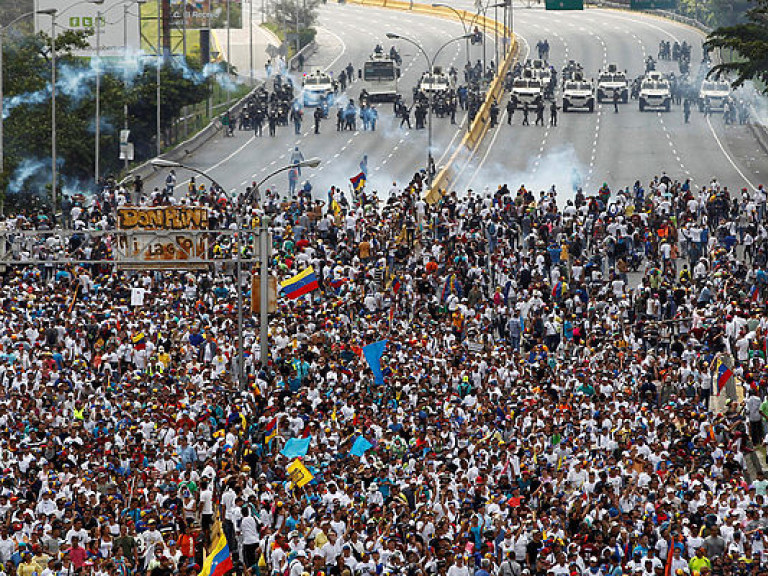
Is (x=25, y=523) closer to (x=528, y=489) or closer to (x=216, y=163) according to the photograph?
(x=528, y=489)

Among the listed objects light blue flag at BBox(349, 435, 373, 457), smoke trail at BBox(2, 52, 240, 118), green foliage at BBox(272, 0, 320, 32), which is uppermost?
light blue flag at BBox(349, 435, 373, 457)

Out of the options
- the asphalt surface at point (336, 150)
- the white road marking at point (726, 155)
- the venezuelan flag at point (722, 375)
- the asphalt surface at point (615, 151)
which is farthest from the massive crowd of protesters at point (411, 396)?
the asphalt surface at point (615, 151)

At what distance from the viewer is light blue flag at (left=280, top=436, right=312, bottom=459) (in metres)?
27.5

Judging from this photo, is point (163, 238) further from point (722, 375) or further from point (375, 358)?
point (722, 375)

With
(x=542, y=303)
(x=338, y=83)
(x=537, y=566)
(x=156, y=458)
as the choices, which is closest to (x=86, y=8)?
(x=338, y=83)

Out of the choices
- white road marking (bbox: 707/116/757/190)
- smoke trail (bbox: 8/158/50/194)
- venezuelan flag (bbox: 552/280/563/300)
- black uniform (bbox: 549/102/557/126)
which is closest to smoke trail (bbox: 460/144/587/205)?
white road marking (bbox: 707/116/757/190)

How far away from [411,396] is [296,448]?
4.65 m

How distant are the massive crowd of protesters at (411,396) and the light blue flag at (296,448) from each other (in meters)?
0.21

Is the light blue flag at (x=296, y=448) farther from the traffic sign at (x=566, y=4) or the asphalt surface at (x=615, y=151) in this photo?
the traffic sign at (x=566, y=4)

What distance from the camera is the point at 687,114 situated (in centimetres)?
7450

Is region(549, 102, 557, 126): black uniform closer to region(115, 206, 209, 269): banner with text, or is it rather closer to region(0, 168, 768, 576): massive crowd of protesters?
region(0, 168, 768, 576): massive crowd of protesters

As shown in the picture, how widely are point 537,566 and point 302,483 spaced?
14.6 feet

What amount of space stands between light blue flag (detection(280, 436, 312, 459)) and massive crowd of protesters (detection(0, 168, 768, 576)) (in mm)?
208

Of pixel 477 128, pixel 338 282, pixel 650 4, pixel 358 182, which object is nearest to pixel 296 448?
pixel 338 282
